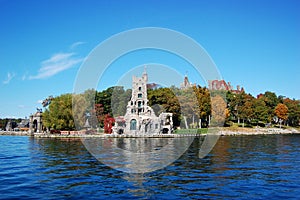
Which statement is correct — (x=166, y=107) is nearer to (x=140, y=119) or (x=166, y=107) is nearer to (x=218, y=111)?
(x=140, y=119)

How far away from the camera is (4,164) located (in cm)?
2916

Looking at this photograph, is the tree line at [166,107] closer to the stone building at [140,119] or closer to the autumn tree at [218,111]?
the autumn tree at [218,111]

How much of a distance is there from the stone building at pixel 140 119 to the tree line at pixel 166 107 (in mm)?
9806

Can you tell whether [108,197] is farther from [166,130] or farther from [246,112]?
[246,112]

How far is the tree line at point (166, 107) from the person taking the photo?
86312 millimetres

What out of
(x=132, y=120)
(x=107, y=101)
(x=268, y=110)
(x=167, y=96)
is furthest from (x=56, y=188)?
(x=268, y=110)

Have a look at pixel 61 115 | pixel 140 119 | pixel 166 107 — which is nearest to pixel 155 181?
pixel 140 119

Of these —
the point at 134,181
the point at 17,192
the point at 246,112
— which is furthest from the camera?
the point at 246,112

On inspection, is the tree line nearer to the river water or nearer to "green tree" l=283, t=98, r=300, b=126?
"green tree" l=283, t=98, r=300, b=126

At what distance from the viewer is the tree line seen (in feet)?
283

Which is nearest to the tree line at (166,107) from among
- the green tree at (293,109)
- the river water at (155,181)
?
the green tree at (293,109)

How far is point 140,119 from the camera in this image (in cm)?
8094

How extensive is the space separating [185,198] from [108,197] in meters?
4.19

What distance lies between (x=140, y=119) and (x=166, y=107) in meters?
15.8
